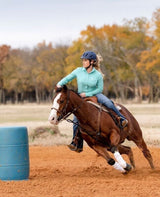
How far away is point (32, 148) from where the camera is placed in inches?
679

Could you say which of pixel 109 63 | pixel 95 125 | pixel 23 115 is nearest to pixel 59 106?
pixel 95 125

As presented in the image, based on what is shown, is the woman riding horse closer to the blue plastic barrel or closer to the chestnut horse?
the chestnut horse

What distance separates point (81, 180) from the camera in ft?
33.1

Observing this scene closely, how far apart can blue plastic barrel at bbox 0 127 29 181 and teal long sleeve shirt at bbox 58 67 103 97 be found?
155cm

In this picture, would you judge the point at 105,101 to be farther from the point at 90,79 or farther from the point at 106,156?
the point at 106,156

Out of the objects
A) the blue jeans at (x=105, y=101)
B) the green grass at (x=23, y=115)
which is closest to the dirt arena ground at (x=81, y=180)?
the blue jeans at (x=105, y=101)

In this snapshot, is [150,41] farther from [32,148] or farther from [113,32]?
[32,148]

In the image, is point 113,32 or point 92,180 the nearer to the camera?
point 92,180

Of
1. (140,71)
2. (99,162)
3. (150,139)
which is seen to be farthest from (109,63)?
(99,162)

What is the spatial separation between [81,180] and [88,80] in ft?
6.99

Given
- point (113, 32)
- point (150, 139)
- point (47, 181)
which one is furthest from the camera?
point (113, 32)

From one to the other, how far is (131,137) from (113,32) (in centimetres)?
8234

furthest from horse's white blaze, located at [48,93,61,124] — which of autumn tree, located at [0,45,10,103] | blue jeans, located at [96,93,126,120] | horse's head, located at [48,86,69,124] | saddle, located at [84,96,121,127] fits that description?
autumn tree, located at [0,45,10,103]

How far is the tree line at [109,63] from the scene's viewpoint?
83.1 metres
